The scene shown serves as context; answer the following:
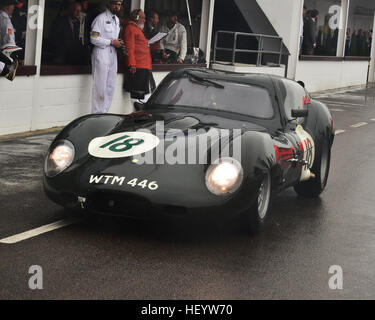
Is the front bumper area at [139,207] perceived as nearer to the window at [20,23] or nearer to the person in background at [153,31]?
the window at [20,23]

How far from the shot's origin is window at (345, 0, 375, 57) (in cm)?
3569

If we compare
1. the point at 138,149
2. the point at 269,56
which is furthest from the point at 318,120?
the point at 269,56

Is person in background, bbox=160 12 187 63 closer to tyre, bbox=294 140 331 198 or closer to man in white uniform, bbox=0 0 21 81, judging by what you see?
man in white uniform, bbox=0 0 21 81

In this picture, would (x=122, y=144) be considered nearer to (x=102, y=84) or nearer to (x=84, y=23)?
(x=102, y=84)

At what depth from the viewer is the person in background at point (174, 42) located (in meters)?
17.3

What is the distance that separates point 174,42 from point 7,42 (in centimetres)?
597

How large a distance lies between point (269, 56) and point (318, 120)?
1470cm

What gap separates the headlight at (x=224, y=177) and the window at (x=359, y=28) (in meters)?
29.7

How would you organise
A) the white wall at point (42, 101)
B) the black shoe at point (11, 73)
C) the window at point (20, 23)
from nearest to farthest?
the black shoe at point (11, 73)
the white wall at point (42, 101)
the window at point (20, 23)

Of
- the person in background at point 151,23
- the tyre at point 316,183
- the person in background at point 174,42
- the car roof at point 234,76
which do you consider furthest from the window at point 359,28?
the car roof at point 234,76

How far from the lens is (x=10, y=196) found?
790 centimetres

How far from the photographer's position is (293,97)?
8438mm
